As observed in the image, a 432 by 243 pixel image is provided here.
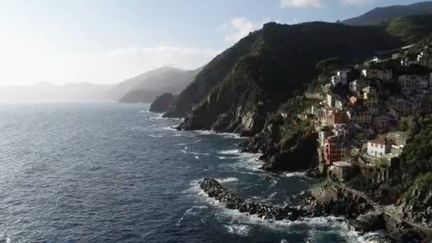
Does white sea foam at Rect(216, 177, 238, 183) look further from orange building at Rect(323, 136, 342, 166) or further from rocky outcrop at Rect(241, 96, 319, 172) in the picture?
orange building at Rect(323, 136, 342, 166)

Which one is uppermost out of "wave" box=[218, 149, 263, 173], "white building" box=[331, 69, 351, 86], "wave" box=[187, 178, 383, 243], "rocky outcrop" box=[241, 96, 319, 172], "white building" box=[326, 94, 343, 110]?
"white building" box=[331, 69, 351, 86]

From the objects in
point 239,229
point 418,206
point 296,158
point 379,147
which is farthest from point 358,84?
point 239,229

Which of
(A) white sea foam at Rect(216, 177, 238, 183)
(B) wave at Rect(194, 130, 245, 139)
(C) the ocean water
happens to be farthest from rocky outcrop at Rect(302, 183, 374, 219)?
(B) wave at Rect(194, 130, 245, 139)

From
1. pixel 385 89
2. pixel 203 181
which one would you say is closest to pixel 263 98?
pixel 385 89

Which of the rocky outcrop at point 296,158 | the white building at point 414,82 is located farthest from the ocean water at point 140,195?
the white building at point 414,82

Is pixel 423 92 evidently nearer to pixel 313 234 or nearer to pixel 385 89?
pixel 385 89

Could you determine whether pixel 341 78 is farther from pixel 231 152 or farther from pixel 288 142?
pixel 231 152
